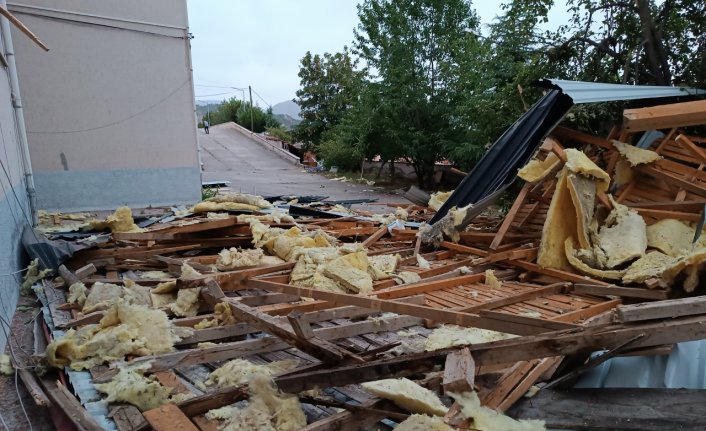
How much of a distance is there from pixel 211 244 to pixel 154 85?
6.20 metres

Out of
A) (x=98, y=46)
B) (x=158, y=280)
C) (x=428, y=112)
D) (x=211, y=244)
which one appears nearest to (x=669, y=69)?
(x=428, y=112)

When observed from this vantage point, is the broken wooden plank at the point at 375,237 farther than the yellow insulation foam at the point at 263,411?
Yes

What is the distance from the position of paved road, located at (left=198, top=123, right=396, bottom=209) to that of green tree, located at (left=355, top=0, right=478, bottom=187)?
2344mm

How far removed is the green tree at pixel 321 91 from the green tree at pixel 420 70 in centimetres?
958

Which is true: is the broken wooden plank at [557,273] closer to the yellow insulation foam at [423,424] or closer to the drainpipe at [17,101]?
the yellow insulation foam at [423,424]

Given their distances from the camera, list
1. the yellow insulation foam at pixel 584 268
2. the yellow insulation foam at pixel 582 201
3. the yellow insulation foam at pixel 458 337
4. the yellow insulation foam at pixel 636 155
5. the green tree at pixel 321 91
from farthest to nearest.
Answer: the green tree at pixel 321 91
the yellow insulation foam at pixel 636 155
the yellow insulation foam at pixel 582 201
the yellow insulation foam at pixel 584 268
the yellow insulation foam at pixel 458 337

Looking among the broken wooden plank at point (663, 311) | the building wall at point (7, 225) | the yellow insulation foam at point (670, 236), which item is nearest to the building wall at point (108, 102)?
the building wall at point (7, 225)

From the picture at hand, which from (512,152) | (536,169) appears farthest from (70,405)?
(512,152)

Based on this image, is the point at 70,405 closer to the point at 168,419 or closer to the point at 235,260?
the point at 168,419

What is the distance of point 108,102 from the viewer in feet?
32.1

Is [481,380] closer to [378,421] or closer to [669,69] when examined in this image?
[378,421]

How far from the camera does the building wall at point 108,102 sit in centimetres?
909

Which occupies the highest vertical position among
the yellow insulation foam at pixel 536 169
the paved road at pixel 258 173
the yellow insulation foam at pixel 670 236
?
the yellow insulation foam at pixel 536 169

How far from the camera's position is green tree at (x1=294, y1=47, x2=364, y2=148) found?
81.5 feet
